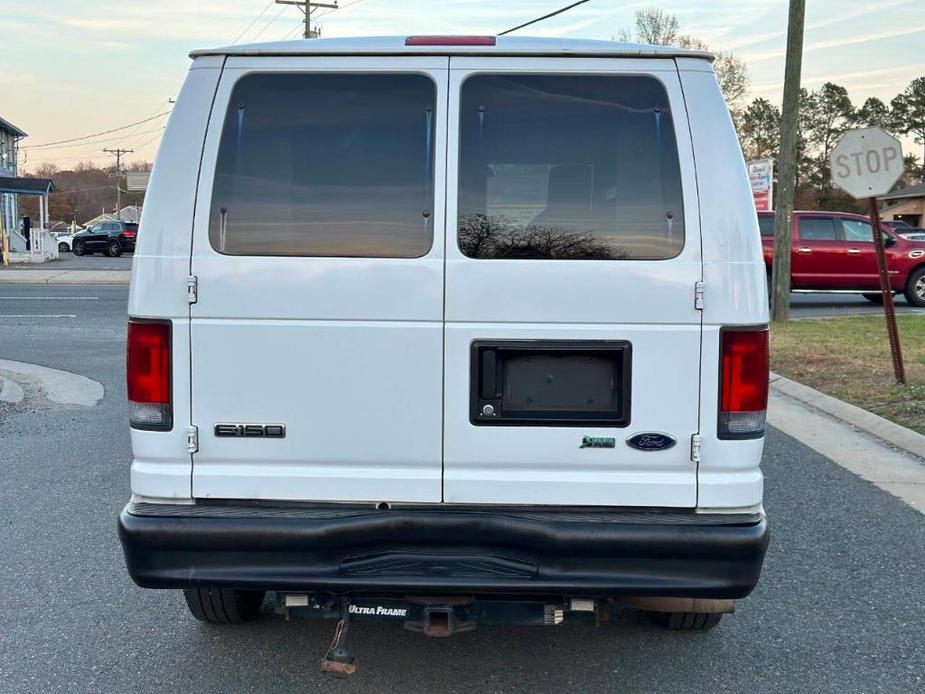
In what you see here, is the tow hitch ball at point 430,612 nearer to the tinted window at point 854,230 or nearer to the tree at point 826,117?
the tinted window at point 854,230

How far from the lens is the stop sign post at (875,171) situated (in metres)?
9.66

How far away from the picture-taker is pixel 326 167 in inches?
133

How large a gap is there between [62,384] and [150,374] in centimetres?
759

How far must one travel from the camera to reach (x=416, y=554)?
3.22 m

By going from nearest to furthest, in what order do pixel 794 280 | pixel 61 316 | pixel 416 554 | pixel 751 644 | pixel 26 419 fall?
pixel 416 554 → pixel 751 644 → pixel 26 419 → pixel 61 316 → pixel 794 280

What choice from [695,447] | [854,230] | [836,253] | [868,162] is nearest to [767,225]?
[836,253]

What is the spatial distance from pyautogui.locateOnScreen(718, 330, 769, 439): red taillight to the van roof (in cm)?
98

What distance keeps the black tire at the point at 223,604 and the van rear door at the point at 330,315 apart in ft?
2.78

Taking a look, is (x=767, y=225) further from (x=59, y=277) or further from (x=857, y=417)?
(x=59, y=277)

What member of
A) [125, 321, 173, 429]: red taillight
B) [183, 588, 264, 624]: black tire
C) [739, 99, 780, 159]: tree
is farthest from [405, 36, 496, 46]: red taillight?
[739, 99, 780, 159]: tree

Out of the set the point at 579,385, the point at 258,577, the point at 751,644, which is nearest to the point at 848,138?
the point at 751,644

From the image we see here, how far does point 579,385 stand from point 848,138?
8.10m

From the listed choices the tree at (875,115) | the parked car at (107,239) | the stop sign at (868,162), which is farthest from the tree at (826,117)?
the stop sign at (868,162)

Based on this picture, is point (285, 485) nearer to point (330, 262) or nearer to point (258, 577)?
point (258, 577)
